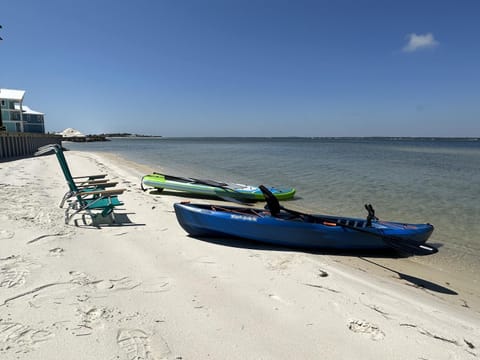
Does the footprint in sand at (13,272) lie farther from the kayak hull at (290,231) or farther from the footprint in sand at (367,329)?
the footprint in sand at (367,329)

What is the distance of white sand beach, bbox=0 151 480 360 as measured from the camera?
7.75ft

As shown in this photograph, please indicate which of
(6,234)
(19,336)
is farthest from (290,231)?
(6,234)

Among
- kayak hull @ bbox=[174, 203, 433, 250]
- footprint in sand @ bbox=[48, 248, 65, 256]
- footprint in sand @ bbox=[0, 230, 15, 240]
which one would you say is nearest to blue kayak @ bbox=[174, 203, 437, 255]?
kayak hull @ bbox=[174, 203, 433, 250]

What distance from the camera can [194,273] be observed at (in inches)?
145

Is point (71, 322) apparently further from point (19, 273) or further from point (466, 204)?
point (466, 204)

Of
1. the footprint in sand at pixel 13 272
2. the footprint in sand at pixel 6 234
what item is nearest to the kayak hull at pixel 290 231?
the footprint in sand at pixel 13 272

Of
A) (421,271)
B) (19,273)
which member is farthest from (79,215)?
(421,271)

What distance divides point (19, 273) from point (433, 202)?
463 inches

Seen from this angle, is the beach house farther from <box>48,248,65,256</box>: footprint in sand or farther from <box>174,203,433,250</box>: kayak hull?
<box>174,203,433,250</box>: kayak hull

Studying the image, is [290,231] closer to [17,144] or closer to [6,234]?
[6,234]

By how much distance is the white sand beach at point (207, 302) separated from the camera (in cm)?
236

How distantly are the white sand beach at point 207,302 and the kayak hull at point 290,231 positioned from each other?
244 mm

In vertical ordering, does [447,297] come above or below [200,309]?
below

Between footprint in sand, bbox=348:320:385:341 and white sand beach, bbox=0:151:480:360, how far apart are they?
11mm
